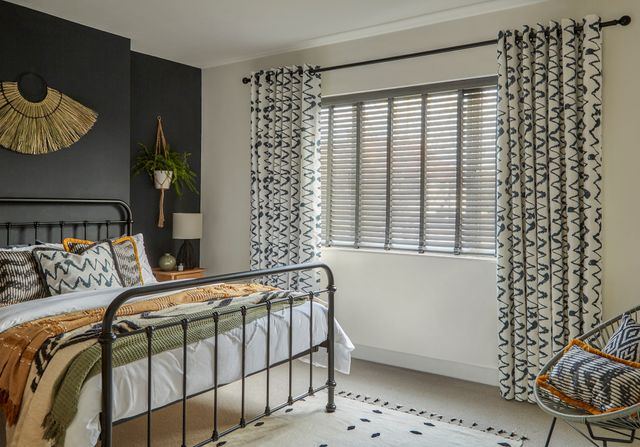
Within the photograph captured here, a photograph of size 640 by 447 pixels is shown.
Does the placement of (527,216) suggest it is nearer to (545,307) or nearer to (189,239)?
(545,307)

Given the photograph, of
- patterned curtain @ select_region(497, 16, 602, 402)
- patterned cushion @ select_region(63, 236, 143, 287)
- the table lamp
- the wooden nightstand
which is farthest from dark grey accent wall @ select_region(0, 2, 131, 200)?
patterned curtain @ select_region(497, 16, 602, 402)

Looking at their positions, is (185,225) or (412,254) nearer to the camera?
(412,254)

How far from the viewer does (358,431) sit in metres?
2.98

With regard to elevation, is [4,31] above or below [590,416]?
above

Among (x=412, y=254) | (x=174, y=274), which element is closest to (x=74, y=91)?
(x=174, y=274)

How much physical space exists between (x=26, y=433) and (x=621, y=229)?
3232 millimetres

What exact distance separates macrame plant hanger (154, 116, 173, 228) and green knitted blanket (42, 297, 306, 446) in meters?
2.33

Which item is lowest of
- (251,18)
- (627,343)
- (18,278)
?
(627,343)

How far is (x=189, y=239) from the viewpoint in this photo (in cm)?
501

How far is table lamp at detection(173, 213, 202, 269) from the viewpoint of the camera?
4816 millimetres

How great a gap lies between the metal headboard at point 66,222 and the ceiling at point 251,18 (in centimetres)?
131

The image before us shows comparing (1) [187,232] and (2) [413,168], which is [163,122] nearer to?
(1) [187,232]

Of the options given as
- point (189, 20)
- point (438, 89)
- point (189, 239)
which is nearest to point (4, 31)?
point (189, 20)

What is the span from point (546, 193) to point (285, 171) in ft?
6.88
